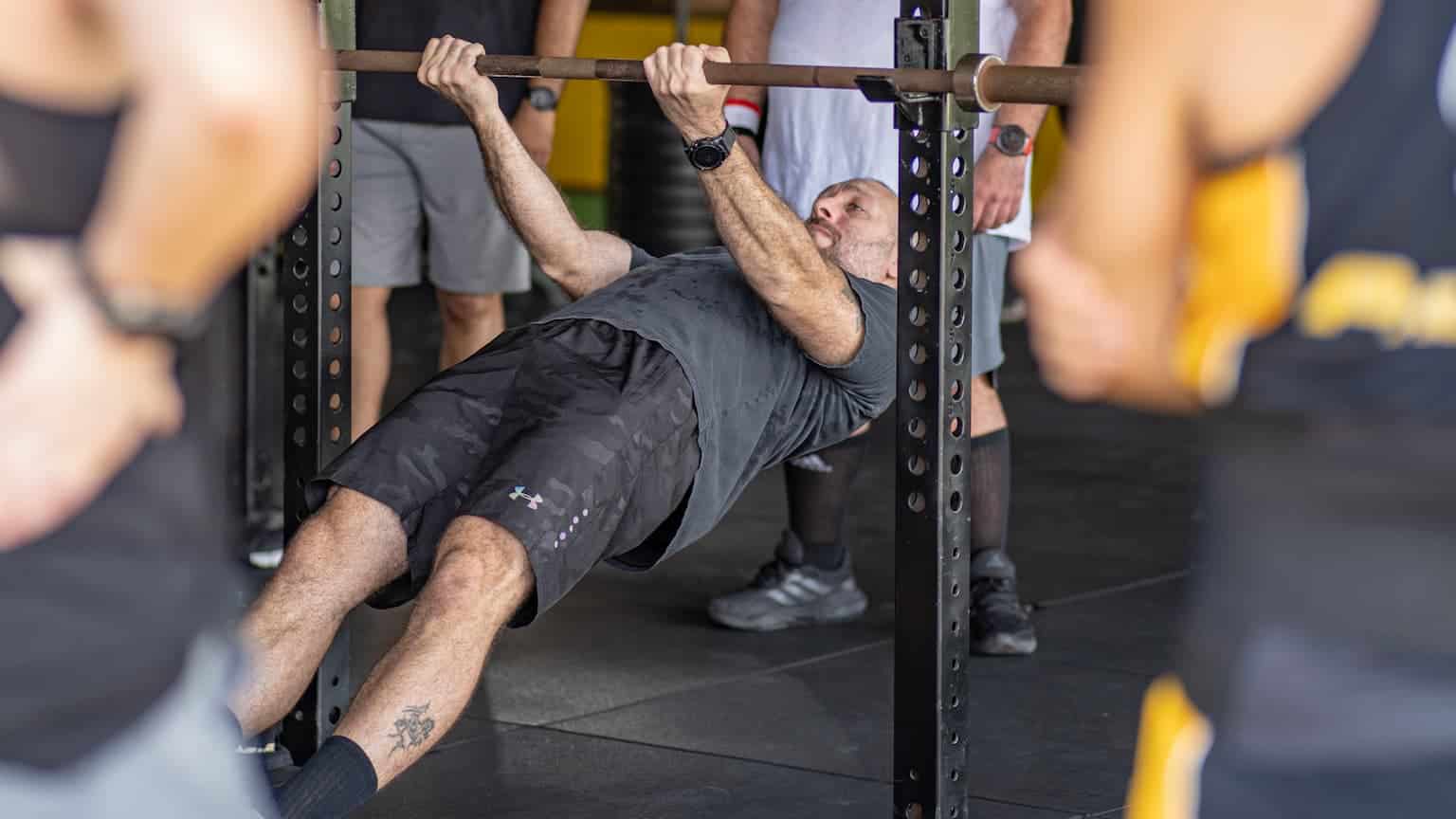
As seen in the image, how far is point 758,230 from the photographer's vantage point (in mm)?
2518

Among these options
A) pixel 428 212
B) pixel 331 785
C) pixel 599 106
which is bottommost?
pixel 331 785

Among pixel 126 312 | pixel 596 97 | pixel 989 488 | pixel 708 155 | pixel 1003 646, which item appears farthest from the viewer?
pixel 596 97

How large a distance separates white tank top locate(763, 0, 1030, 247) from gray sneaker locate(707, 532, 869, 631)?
0.65m

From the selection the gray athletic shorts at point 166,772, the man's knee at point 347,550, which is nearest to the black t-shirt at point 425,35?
the man's knee at point 347,550

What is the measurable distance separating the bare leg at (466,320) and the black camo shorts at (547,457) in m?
1.45

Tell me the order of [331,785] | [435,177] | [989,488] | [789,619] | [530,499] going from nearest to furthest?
[331,785], [530,499], [989,488], [789,619], [435,177]

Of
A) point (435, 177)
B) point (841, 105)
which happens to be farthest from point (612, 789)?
point (435, 177)

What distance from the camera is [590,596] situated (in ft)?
12.9

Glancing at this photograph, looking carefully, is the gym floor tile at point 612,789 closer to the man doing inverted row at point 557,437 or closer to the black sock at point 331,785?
the man doing inverted row at point 557,437

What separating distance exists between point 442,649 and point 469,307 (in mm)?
1922

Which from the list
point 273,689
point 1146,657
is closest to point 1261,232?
point 273,689

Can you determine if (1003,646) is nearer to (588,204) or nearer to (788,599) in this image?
(788,599)

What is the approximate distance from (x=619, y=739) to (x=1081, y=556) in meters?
1.67

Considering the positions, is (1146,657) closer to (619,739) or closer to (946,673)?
(619,739)
